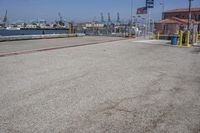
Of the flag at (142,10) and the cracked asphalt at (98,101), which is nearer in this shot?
the cracked asphalt at (98,101)

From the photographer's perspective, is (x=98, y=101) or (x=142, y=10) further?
(x=142, y=10)

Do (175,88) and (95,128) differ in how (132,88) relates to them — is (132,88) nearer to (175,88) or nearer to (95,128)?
(175,88)

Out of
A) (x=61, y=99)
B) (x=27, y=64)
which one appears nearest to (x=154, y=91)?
(x=61, y=99)

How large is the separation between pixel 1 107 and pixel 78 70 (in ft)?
16.8

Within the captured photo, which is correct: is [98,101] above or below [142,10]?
below

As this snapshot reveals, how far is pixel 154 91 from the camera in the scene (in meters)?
7.29

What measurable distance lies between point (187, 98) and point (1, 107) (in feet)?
16.5

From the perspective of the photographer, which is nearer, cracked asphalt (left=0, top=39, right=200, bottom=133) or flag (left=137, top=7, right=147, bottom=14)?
cracked asphalt (left=0, top=39, right=200, bottom=133)

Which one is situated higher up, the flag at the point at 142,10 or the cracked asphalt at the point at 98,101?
the flag at the point at 142,10

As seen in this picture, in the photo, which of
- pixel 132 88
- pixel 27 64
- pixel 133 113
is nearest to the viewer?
pixel 133 113

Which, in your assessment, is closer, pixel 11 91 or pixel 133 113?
pixel 133 113

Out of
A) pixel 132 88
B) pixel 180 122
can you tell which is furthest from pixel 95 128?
pixel 132 88

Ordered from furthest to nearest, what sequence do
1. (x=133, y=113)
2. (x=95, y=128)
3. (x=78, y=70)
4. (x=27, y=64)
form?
1. (x=27, y=64)
2. (x=78, y=70)
3. (x=133, y=113)
4. (x=95, y=128)

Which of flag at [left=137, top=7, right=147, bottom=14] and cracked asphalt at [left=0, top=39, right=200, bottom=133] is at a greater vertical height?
flag at [left=137, top=7, right=147, bottom=14]
